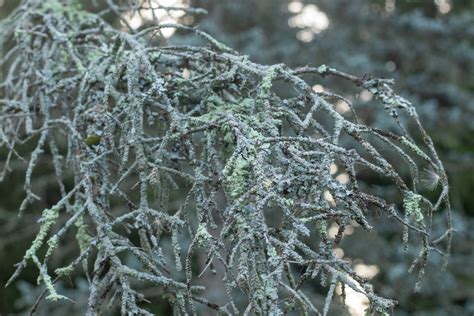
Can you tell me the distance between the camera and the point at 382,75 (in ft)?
16.7

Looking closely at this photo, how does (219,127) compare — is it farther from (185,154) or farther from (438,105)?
(438,105)

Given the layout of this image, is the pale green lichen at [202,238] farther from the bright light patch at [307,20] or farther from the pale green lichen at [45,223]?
the bright light patch at [307,20]

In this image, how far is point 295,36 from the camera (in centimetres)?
532

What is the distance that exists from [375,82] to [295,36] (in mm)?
3890

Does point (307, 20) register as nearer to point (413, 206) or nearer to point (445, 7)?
point (445, 7)

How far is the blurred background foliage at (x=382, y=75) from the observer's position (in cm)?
505

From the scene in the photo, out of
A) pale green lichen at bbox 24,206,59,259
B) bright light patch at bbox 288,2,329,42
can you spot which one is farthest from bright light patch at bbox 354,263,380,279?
pale green lichen at bbox 24,206,59,259

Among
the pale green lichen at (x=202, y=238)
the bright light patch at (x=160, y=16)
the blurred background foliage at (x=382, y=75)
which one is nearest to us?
the pale green lichen at (x=202, y=238)

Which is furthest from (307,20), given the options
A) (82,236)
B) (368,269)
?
(82,236)

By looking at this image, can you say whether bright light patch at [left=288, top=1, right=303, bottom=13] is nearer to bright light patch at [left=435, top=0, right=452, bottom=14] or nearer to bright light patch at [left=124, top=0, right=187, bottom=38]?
bright light patch at [left=435, top=0, right=452, bottom=14]

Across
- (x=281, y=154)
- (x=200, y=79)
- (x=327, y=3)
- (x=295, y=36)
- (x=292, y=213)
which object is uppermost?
(x=327, y=3)

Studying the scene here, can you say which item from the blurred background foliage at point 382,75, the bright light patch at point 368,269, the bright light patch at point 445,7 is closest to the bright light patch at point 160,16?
the blurred background foliage at point 382,75

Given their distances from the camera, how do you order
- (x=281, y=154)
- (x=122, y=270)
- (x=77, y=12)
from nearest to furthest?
1. (x=281, y=154)
2. (x=122, y=270)
3. (x=77, y=12)

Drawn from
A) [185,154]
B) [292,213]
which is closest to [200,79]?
[185,154]
